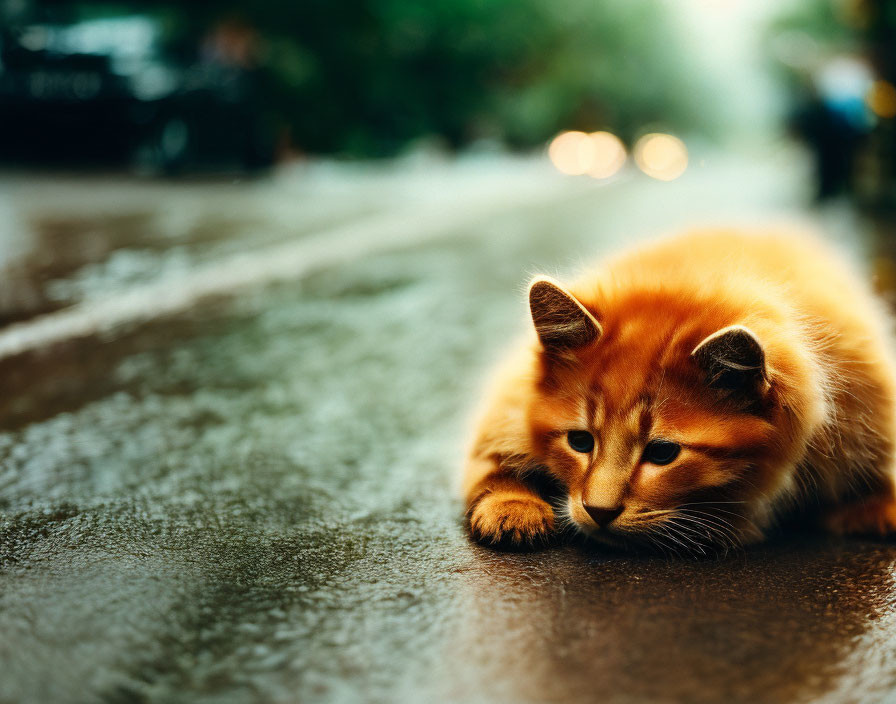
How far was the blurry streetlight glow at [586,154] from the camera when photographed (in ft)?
76.3

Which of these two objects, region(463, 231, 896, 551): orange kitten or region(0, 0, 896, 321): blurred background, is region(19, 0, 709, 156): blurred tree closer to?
region(0, 0, 896, 321): blurred background

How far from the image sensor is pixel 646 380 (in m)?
2.02

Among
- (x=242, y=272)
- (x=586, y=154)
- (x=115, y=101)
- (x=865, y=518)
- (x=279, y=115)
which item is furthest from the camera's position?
(x=586, y=154)

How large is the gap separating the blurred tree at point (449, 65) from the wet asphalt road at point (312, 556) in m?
10.4

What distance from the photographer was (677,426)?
1.98m

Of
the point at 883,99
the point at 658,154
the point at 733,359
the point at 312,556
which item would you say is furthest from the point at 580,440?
the point at 658,154

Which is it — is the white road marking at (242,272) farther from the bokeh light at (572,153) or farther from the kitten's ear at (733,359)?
the bokeh light at (572,153)

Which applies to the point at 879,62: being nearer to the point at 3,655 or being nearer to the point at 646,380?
the point at 646,380

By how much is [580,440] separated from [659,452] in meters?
0.20

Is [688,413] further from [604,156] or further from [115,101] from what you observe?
[604,156]

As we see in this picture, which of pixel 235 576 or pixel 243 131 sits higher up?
pixel 243 131

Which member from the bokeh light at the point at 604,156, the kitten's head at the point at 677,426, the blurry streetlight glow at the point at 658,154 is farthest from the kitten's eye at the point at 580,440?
the blurry streetlight glow at the point at 658,154

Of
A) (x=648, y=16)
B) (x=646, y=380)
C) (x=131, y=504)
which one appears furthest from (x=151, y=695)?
(x=648, y=16)

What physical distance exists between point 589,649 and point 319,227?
268 inches
